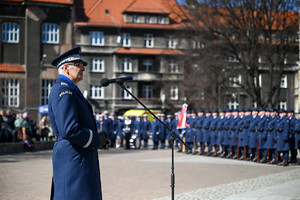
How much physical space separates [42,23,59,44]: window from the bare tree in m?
21.2

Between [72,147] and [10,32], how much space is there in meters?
51.3

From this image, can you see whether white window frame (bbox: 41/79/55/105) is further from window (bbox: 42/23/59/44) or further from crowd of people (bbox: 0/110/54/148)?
crowd of people (bbox: 0/110/54/148)

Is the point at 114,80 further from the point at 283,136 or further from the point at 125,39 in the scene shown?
the point at 125,39

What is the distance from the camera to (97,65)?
206 ft

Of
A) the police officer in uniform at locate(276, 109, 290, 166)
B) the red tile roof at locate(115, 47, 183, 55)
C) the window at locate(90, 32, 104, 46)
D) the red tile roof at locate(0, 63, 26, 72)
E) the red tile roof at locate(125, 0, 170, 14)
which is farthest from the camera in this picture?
the red tile roof at locate(125, 0, 170, 14)

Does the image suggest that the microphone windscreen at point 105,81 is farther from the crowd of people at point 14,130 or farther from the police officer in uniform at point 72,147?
the crowd of people at point 14,130

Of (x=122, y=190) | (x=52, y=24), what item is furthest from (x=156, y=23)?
(x=122, y=190)

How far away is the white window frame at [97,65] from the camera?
6259cm

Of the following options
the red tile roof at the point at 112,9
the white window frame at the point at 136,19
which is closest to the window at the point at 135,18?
the white window frame at the point at 136,19

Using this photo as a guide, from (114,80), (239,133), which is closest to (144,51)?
(239,133)

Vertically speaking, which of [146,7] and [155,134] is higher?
[146,7]

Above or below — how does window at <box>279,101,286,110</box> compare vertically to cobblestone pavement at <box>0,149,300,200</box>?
above

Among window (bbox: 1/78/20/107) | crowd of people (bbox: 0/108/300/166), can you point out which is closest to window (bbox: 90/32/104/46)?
window (bbox: 1/78/20/107)

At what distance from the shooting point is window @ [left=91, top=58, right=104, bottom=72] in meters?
62.6
